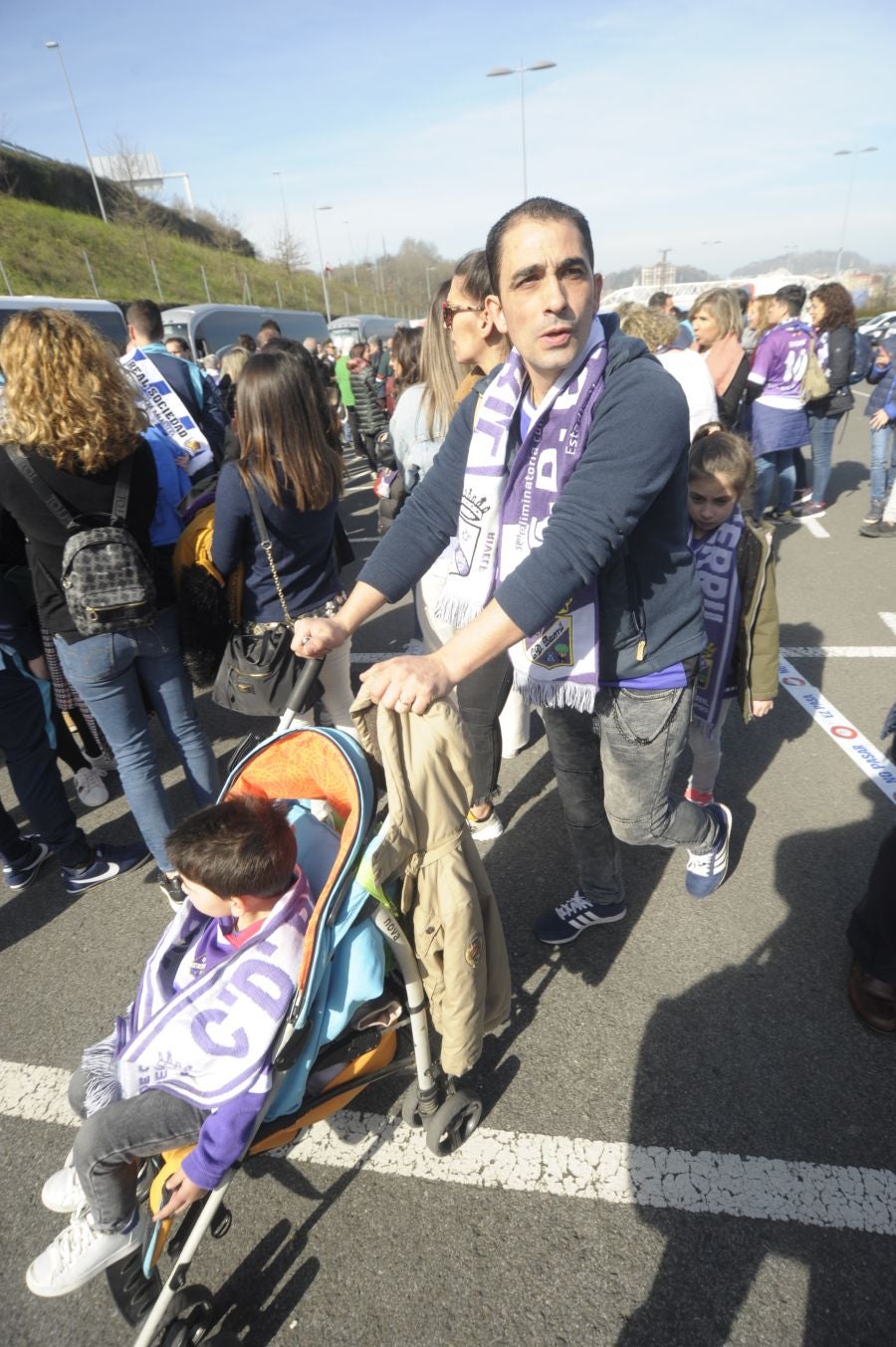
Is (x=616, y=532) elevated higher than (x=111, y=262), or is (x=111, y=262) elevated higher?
(x=111, y=262)

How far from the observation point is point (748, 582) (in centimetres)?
254

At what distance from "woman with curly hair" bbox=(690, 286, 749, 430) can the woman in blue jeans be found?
13.1ft

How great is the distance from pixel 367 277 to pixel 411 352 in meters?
78.7

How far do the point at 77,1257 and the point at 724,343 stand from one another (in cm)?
618

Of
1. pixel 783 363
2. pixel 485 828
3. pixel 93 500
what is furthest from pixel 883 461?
pixel 93 500

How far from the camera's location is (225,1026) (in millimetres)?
1597

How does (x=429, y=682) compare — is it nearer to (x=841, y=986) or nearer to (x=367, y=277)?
(x=841, y=986)

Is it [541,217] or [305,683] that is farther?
[305,683]

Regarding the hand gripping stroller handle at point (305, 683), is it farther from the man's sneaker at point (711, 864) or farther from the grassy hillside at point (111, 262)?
the grassy hillside at point (111, 262)

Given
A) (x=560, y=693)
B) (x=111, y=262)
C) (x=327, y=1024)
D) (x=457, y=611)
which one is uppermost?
(x=111, y=262)

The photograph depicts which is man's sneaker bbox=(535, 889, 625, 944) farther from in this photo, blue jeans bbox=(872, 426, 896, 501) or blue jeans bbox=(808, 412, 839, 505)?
blue jeans bbox=(808, 412, 839, 505)

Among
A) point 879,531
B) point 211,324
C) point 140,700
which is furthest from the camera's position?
point 211,324

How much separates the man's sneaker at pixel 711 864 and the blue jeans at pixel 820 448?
18.9 ft

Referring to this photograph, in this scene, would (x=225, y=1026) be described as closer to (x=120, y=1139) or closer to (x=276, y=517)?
(x=120, y=1139)
